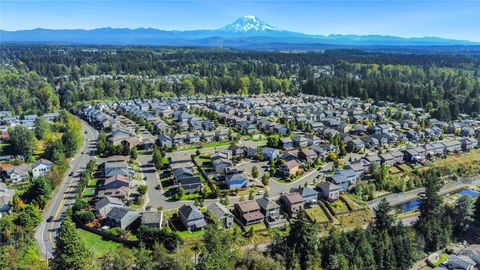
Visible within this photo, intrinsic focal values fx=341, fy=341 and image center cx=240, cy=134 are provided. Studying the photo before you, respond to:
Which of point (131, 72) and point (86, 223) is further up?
point (131, 72)

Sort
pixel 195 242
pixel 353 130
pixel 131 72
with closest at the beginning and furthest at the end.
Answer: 1. pixel 195 242
2. pixel 353 130
3. pixel 131 72

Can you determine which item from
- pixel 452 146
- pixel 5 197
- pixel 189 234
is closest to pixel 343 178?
pixel 189 234

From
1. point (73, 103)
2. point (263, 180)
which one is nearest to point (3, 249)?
point (263, 180)

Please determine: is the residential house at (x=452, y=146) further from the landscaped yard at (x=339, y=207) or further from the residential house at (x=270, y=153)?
the landscaped yard at (x=339, y=207)

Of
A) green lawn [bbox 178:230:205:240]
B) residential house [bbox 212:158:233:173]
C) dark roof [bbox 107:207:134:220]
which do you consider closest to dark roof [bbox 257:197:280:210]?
green lawn [bbox 178:230:205:240]

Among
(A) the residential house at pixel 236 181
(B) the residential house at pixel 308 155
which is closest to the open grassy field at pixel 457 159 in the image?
(B) the residential house at pixel 308 155

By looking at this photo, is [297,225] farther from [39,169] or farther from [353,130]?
[353,130]

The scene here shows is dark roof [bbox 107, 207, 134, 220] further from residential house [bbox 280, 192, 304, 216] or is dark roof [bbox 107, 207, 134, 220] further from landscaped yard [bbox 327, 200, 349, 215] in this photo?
landscaped yard [bbox 327, 200, 349, 215]
